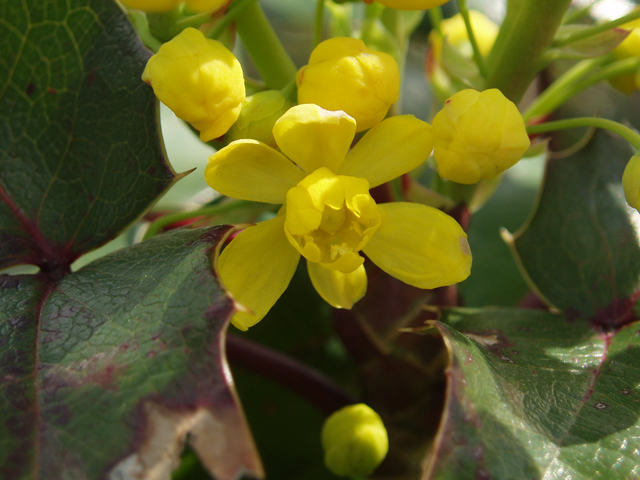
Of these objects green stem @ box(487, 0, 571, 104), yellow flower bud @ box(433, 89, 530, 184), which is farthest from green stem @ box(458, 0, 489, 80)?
yellow flower bud @ box(433, 89, 530, 184)

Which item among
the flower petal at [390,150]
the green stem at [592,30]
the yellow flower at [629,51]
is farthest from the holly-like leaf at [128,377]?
the yellow flower at [629,51]

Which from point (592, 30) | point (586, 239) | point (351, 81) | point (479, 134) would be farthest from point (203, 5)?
point (586, 239)

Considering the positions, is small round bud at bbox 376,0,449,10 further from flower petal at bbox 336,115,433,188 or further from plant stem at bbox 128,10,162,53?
plant stem at bbox 128,10,162,53

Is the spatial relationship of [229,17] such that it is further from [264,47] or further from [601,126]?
[601,126]

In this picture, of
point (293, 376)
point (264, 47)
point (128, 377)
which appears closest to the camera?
point (128, 377)

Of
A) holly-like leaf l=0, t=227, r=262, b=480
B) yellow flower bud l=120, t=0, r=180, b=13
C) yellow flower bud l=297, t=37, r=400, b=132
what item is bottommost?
holly-like leaf l=0, t=227, r=262, b=480
